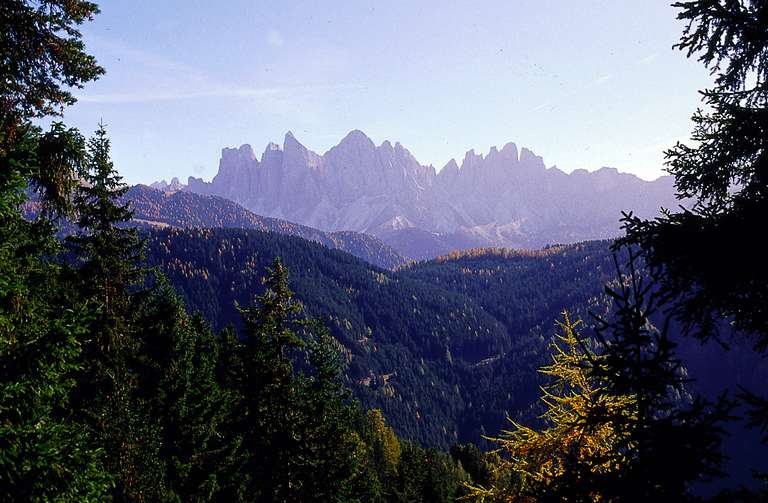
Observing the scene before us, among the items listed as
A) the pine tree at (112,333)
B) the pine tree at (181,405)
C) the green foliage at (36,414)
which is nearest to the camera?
the green foliage at (36,414)

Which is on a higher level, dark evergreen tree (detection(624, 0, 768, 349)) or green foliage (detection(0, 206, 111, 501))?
dark evergreen tree (detection(624, 0, 768, 349))

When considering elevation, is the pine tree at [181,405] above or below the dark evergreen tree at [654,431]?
below

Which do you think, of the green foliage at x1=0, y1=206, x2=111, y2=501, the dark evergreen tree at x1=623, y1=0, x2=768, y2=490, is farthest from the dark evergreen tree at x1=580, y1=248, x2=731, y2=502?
the green foliage at x1=0, y1=206, x2=111, y2=501

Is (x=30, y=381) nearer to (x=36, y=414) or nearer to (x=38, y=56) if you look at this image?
(x=36, y=414)

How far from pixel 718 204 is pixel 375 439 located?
252 ft

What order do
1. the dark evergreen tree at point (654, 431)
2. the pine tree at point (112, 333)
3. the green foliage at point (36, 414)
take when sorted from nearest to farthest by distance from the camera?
the dark evergreen tree at point (654, 431) < the green foliage at point (36, 414) < the pine tree at point (112, 333)

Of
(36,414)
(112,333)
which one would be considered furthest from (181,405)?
(36,414)

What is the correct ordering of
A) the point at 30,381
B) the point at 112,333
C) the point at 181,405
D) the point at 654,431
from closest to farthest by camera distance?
the point at 654,431, the point at 30,381, the point at 112,333, the point at 181,405

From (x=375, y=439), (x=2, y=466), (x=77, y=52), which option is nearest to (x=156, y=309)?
(x=77, y=52)

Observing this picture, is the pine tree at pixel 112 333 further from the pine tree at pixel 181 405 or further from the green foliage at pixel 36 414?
the green foliage at pixel 36 414

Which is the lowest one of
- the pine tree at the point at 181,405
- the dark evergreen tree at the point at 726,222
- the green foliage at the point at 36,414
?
the pine tree at the point at 181,405

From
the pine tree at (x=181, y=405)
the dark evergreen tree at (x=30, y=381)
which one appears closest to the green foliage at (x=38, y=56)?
the dark evergreen tree at (x=30, y=381)

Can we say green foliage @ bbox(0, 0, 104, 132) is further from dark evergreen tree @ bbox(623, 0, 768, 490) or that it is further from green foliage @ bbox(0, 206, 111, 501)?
dark evergreen tree @ bbox(623, 0, 768, 490)

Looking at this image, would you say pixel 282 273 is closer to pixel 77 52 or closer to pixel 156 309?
pixel 156 309
